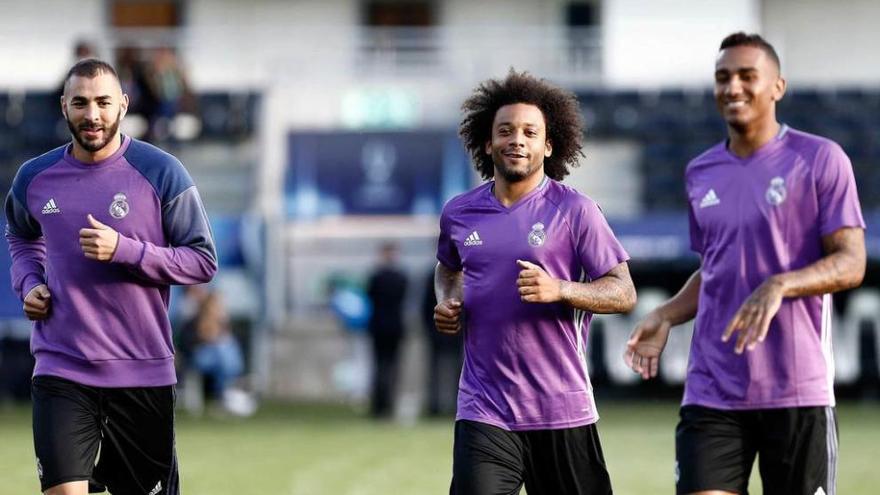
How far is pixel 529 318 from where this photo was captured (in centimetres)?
758

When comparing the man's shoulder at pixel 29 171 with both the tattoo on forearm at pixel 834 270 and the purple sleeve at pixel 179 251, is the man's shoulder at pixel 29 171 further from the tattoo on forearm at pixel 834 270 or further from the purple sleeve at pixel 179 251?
the tattoo on forearm at pixel 834 270

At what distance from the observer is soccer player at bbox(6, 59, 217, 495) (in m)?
7.85

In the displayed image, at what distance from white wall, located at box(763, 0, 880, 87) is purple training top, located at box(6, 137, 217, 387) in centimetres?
2467

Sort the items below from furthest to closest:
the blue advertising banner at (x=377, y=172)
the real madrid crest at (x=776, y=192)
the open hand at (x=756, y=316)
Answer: the blue advertising banner at (x=377, y=172) < the real madrid crest at (x=776, y=192) < the open hand at (x=756, y=316)

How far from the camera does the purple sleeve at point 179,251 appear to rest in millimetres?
7734

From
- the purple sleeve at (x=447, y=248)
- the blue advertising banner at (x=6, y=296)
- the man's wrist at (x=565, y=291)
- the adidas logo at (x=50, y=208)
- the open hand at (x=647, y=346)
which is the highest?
the adidas logo at (x=50, y=208)

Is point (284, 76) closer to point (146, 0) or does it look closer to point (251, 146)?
point (251, 146)

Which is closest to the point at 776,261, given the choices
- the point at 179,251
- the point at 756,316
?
the point at 756,316

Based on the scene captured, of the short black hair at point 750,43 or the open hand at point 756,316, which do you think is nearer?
the open hand at point 756,316

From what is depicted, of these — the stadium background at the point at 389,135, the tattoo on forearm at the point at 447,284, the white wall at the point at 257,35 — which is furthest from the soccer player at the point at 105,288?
the white wall at the point at 257,35

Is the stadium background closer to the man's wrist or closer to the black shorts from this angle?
the man's wrist

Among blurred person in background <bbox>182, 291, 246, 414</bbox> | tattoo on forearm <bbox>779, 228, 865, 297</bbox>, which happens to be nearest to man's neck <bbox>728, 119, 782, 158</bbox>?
tattoo on forearm <bbox>779, 228, 865, 297</bbox>

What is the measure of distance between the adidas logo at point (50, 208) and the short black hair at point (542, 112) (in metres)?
1.87

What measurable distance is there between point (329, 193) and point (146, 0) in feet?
28.7
